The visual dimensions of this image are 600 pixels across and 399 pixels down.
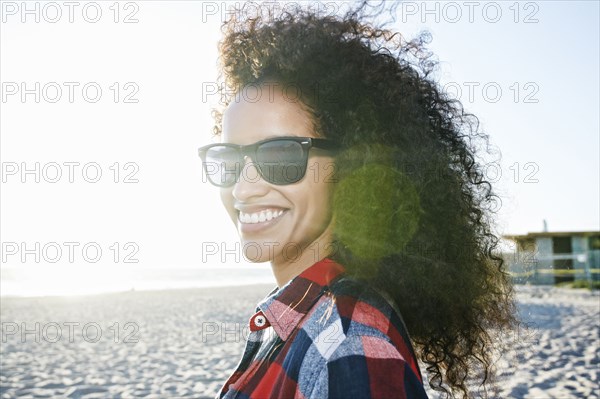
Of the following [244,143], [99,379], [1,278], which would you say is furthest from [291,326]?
[1,278]

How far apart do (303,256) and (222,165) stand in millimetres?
610

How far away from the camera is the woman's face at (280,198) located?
202cm

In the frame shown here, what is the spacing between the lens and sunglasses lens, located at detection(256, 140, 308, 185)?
6.55ft

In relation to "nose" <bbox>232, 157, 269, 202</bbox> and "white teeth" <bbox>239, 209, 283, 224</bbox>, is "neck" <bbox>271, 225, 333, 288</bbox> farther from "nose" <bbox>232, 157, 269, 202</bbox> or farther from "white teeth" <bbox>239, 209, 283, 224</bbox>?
"nose" <bbox>232, 157, 269, 202</bbox>

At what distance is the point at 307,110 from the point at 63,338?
12.7 metres

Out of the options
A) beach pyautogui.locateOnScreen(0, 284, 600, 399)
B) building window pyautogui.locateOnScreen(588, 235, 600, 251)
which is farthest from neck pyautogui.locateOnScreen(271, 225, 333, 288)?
building window pyautogui.locateOnScreen(588, 235, 600, 251)

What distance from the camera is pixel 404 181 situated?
2.00m

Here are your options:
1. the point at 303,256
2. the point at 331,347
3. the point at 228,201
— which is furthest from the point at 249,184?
the point at 331,347

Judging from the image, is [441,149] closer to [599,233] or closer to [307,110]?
[307,110]

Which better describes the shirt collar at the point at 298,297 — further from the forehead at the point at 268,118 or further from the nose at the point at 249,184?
the forehead at the point at 268,118

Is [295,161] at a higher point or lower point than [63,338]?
higher

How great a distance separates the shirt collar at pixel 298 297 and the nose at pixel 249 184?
0.43m

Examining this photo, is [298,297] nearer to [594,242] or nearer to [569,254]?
[569,254]

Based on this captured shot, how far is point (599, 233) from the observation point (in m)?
27.6
